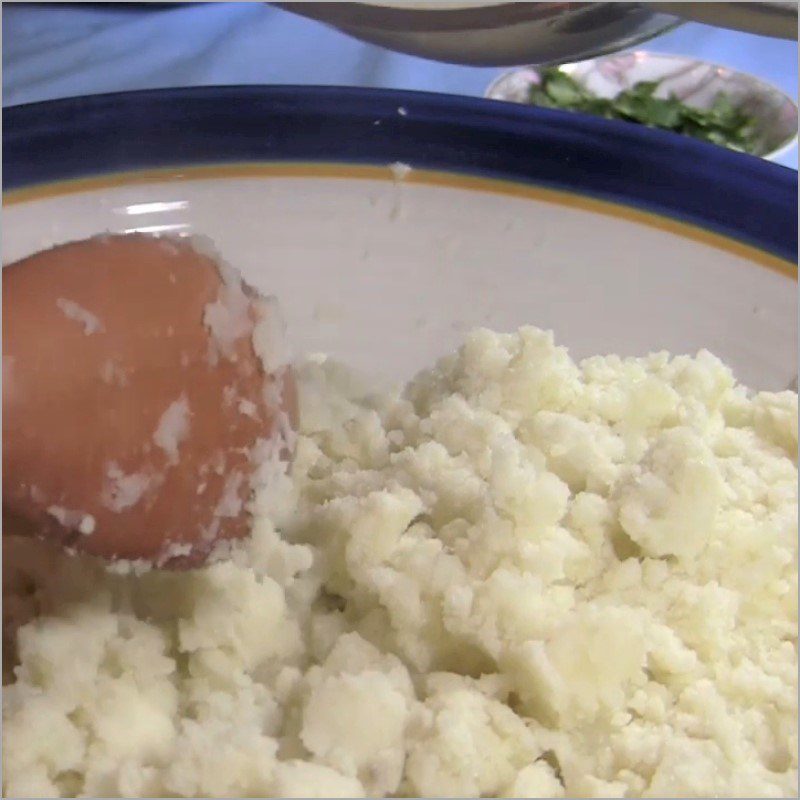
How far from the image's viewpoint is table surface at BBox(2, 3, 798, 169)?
1.11 metres

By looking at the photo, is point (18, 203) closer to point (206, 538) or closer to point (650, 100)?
point (206, 538)

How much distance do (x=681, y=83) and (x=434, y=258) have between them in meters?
0.58

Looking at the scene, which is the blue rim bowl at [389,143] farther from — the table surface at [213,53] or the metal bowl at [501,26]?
the table surface at [213,53]

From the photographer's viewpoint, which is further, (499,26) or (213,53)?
(213,53)

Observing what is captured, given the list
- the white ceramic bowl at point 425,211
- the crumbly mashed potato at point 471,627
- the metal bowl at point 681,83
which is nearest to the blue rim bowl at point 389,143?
the white ceramic bowl at point 425,211

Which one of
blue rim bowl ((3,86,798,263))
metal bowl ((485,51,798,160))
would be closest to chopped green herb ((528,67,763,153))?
metal bowl ((485,51,798,160))

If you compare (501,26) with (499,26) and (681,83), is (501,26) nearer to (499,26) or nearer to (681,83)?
(499,26)

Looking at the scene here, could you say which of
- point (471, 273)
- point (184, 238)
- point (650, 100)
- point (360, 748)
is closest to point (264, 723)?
point (360, 748)

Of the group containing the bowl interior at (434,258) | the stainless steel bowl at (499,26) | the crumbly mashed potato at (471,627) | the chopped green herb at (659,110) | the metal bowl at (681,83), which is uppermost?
the stainless steel bowl at (499,26)

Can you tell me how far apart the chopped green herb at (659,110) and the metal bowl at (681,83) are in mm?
12

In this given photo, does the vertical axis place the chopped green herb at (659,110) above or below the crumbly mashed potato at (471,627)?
above

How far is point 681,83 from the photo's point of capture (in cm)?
117

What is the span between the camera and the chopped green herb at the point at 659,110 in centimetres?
107

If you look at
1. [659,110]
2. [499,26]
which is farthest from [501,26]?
[659,110]
